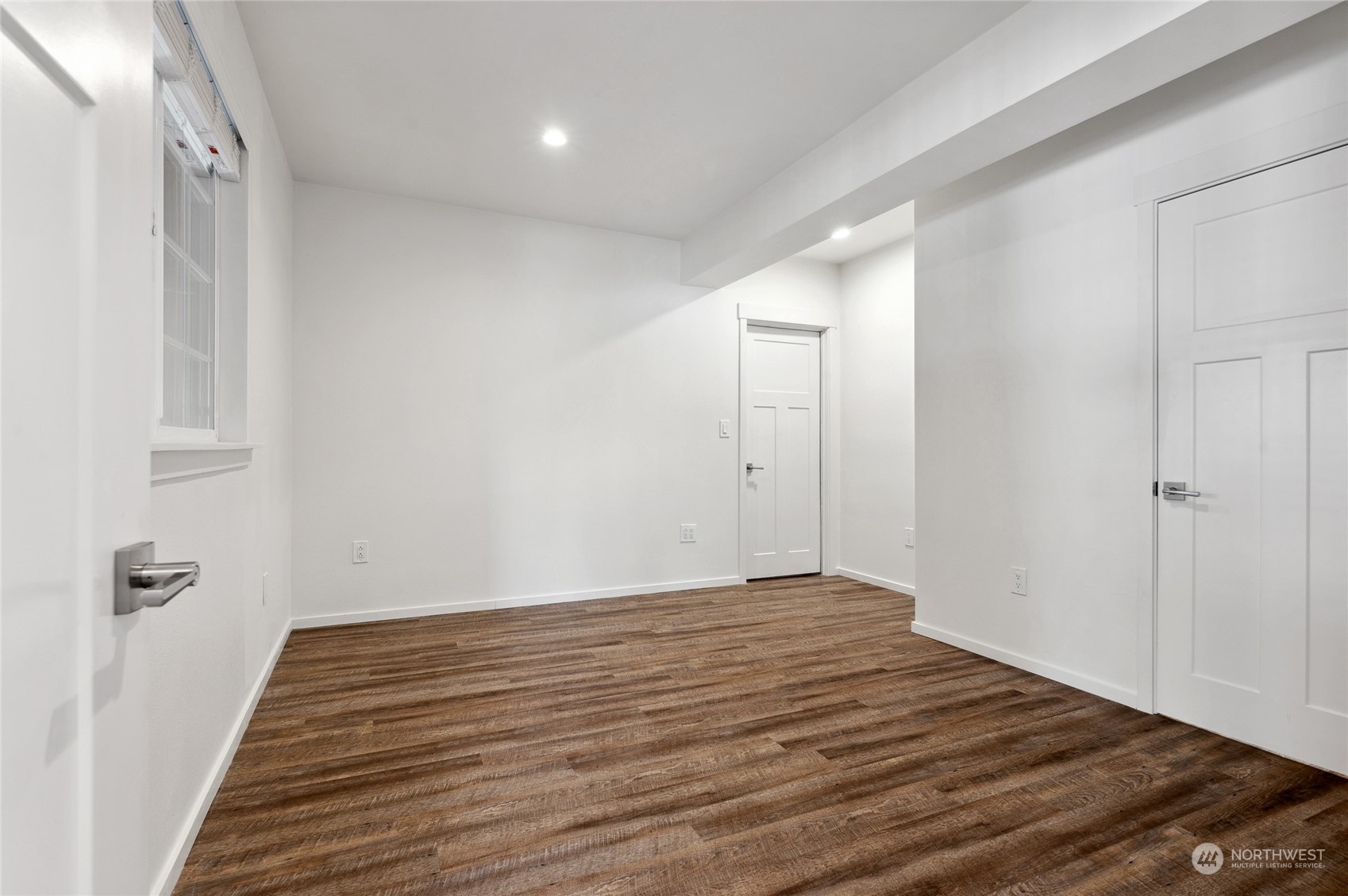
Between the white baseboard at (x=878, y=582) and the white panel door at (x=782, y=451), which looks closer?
the white baseboard at (x=878, y=582)

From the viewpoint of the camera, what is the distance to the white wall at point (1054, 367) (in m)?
2.40

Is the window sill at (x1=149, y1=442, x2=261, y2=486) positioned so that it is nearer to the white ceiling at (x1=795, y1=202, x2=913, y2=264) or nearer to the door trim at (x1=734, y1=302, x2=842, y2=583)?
the white ceiling at (x1=795, y1=202, x2=913, y2=264)

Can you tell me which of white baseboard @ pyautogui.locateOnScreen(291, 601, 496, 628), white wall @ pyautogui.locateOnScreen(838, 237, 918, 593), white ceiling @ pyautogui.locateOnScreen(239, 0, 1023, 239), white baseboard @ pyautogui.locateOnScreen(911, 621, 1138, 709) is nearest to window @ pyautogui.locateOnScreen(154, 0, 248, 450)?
white ceiling @ pyautogui.locateOnScreen(239, 0, 1023, 239)

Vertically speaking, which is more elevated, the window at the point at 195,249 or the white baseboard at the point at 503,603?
the window at the point at 195,249

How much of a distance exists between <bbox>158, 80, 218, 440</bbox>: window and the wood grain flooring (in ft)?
3.83

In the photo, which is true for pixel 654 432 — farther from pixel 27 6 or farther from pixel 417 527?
pixel 27 6

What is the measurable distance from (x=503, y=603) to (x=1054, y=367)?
10.9ft

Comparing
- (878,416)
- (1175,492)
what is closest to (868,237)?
(878,416)

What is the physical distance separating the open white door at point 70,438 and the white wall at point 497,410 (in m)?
3.31

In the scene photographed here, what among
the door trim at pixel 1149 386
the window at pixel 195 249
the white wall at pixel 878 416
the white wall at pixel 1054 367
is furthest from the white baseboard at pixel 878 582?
the window at pixel 195 249

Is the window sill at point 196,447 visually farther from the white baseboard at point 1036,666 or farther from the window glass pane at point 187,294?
the white baseboard at point 1036,666

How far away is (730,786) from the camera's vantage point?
1.97 meters

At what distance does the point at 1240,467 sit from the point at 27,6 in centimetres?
312

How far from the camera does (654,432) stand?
4.61 metres
